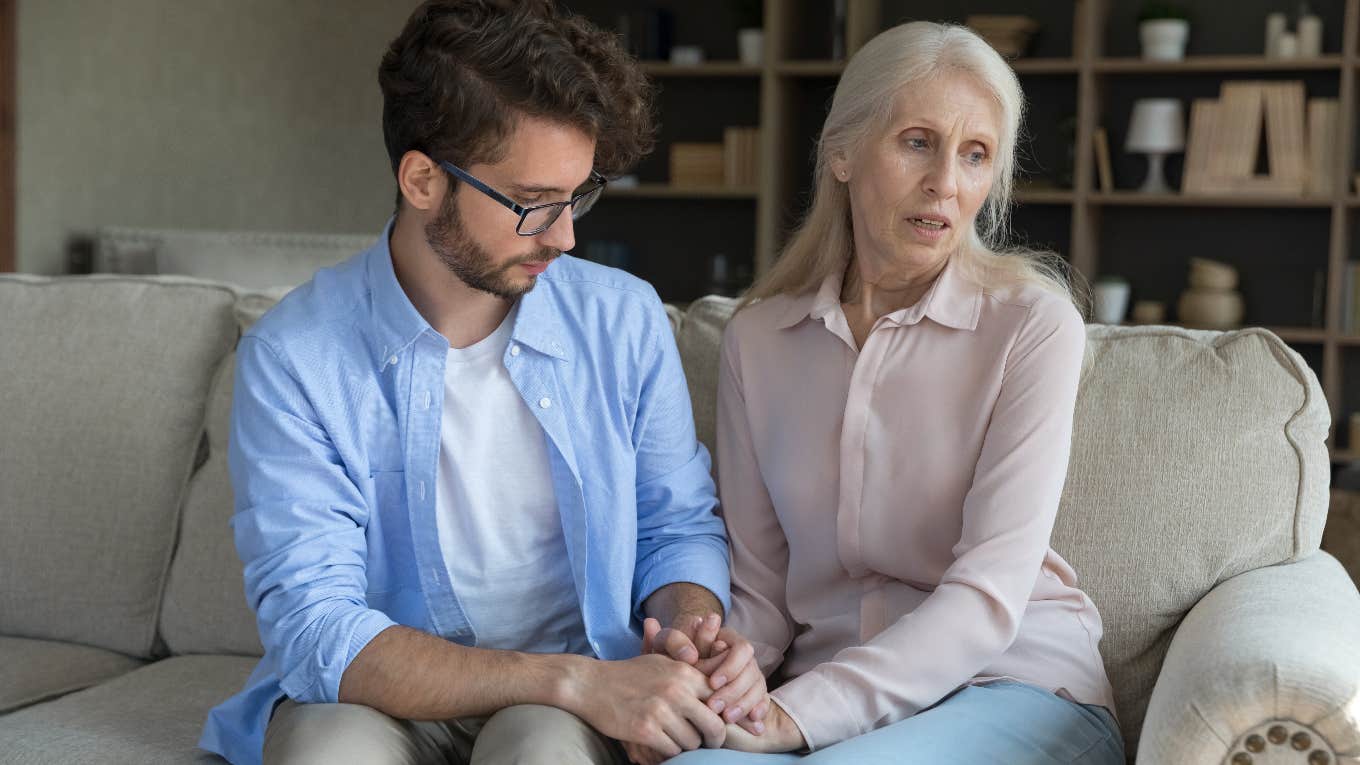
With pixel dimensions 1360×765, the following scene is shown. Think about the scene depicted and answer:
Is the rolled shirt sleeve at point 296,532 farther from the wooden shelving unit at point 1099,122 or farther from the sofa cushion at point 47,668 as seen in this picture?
the wooden shelving unit at point 1099,122

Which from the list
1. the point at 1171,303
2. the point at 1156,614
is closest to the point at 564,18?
the point at 1156,614

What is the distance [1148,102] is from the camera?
4.94 meters

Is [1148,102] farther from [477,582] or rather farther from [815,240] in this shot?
[477,582]

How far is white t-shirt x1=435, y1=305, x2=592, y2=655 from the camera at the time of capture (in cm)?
161

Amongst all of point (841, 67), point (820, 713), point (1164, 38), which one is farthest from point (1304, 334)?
point (820, 713)

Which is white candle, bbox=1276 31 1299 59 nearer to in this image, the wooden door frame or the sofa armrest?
the sofa armrest

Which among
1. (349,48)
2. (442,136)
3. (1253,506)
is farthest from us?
(349,48)

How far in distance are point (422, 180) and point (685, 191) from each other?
13.0 feet

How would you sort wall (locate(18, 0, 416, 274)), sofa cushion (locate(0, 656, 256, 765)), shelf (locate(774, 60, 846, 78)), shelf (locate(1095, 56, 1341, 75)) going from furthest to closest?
1. shelf (locate(774, 60, 846, 78))
2. shelf (locate(1095, 56, 1341, 75))
3. wall (locate(18, 0, 416, 274))
4. sofa cushion (locate(0, 656, 256, 765))

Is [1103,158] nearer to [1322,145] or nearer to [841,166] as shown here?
[1322,145]

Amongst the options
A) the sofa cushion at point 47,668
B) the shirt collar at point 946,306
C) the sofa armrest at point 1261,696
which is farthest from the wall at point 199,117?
the sofa armrest at point 1261,696

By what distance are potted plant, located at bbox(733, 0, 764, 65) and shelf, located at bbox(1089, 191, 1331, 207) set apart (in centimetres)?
135

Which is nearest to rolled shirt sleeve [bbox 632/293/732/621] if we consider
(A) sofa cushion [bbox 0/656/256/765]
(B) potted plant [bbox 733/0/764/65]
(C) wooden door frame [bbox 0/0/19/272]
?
(A) sofa cushion [bbox 0/656/256/765]

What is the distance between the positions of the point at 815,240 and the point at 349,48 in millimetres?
4246
